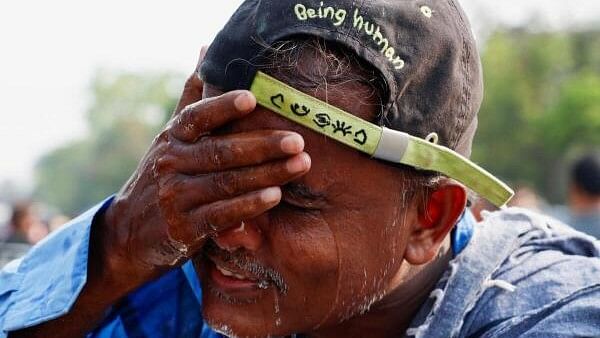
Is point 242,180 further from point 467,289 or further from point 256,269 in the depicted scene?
point 467,289

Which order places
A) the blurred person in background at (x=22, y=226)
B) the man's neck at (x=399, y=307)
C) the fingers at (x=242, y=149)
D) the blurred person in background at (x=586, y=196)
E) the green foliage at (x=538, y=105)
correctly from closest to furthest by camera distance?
the fingers at (x=242, y=149) < the man's neck at (x=399, y=307) < the blurred person in background at (x=586, y=196) < the blurred person in background at (x=22, y=226) < the green foliage at (x=538, y=105)

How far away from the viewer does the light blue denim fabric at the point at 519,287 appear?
7.70ft

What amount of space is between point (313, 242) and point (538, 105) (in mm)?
50961

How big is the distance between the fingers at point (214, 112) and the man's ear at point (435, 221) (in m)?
0.63

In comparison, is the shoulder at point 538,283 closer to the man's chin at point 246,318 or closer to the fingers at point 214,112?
the man's chin at point 246,318

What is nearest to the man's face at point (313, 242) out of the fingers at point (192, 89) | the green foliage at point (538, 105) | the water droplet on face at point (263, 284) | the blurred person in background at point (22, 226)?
the water droplet on face at point (263, 284)

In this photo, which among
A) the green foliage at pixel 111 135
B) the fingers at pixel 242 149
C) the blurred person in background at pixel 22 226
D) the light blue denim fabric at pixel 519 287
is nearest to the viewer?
the fingers at pixel 242 149

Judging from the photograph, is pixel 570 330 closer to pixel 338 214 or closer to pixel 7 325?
pixel 338 214

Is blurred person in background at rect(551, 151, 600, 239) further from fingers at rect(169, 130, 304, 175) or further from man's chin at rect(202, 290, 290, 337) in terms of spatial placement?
fingers at rect(169, 130, 304, 175)

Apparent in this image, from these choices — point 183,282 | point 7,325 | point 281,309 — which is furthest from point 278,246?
point 7,325

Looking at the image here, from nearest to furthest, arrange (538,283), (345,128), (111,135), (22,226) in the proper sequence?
(345,128) → (538,283) → (22,226) → (111,135)

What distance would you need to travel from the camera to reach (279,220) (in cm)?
234

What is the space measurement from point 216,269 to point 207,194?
336 millimetres

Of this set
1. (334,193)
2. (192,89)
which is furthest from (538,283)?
(192,89)
